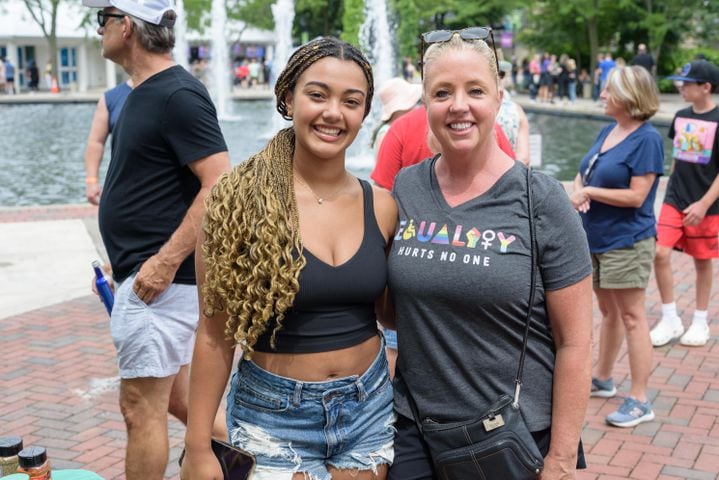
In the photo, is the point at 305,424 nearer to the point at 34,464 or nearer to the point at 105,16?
the point at 34,464

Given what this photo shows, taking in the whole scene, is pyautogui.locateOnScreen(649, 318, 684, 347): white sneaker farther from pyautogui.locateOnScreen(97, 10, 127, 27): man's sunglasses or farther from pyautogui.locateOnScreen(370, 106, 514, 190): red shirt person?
pyautogui.locateOnScreen(97, 10, 127, 27): man's sunglasses

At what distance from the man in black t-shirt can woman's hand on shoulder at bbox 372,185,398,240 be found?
37.7 inches

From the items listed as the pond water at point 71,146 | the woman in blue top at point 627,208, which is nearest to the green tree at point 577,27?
the pond water at point 71,146

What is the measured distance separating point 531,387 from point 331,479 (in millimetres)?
597

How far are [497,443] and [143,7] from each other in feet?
7.05

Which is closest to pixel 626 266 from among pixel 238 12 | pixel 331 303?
pixel 331 303

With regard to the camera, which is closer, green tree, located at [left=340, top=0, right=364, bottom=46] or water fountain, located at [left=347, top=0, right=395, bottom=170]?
water fountain, located at [left=347, top=0, right=395, bottom=170]

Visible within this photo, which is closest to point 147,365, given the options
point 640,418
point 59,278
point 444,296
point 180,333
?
point 180,333

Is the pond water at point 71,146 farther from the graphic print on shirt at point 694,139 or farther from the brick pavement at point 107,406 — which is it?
the graphic print on shirt at point 694,139

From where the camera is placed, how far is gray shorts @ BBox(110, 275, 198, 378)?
11.5ft

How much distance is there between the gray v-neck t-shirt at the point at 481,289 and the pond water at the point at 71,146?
481 inches

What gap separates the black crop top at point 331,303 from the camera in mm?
2439

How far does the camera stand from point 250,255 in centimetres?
242

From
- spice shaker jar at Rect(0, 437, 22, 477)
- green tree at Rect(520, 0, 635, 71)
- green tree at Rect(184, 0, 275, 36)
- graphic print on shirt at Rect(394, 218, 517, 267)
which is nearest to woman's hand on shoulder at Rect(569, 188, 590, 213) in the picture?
graphic print on shirt at Rect(394, 218, 517, 267)
